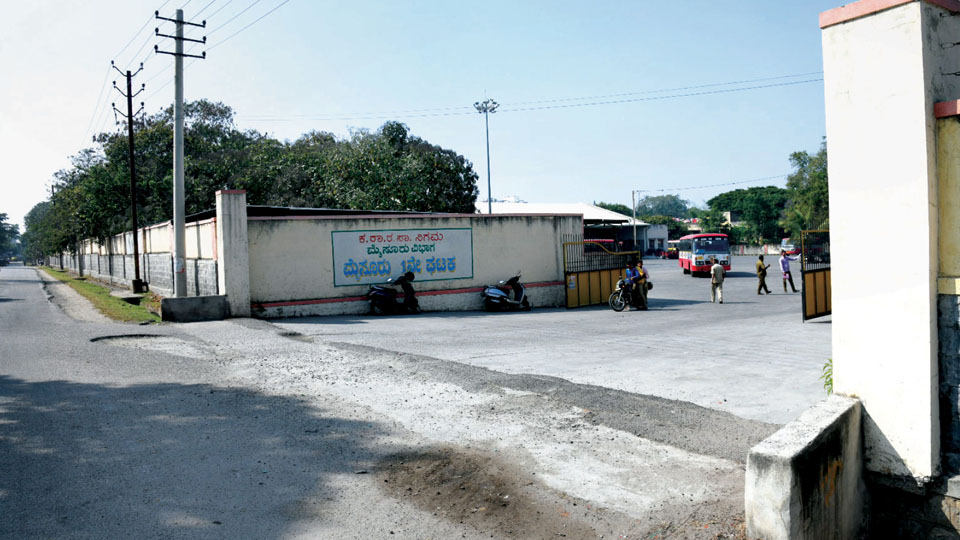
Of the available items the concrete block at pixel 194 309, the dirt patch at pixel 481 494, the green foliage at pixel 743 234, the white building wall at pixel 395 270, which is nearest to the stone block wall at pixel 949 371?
the dirt patch at pixel 481 494

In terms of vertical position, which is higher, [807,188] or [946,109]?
[807,188]

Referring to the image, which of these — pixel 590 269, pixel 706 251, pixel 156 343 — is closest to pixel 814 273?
pixel 590 269

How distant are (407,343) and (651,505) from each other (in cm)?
823

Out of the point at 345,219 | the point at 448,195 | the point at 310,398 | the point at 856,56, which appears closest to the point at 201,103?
the point at 448,195

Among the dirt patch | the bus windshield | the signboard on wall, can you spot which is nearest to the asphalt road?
the dirt patch

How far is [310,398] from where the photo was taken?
763 centimetres

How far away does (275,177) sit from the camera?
3869 centimetres

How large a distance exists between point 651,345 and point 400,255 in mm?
9157

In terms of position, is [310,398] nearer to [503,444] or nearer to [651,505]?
[503,444]

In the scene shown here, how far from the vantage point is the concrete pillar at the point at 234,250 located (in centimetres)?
1631

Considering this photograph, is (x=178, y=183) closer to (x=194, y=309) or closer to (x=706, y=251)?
(x=194, y=309)

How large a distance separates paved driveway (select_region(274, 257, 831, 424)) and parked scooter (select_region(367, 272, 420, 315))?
0.69 metres

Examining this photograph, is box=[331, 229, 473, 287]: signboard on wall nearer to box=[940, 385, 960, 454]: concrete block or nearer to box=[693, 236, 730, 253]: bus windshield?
box=[940, 385, 960, 454]: concrete block

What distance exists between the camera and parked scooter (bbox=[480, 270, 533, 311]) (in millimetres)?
19734
